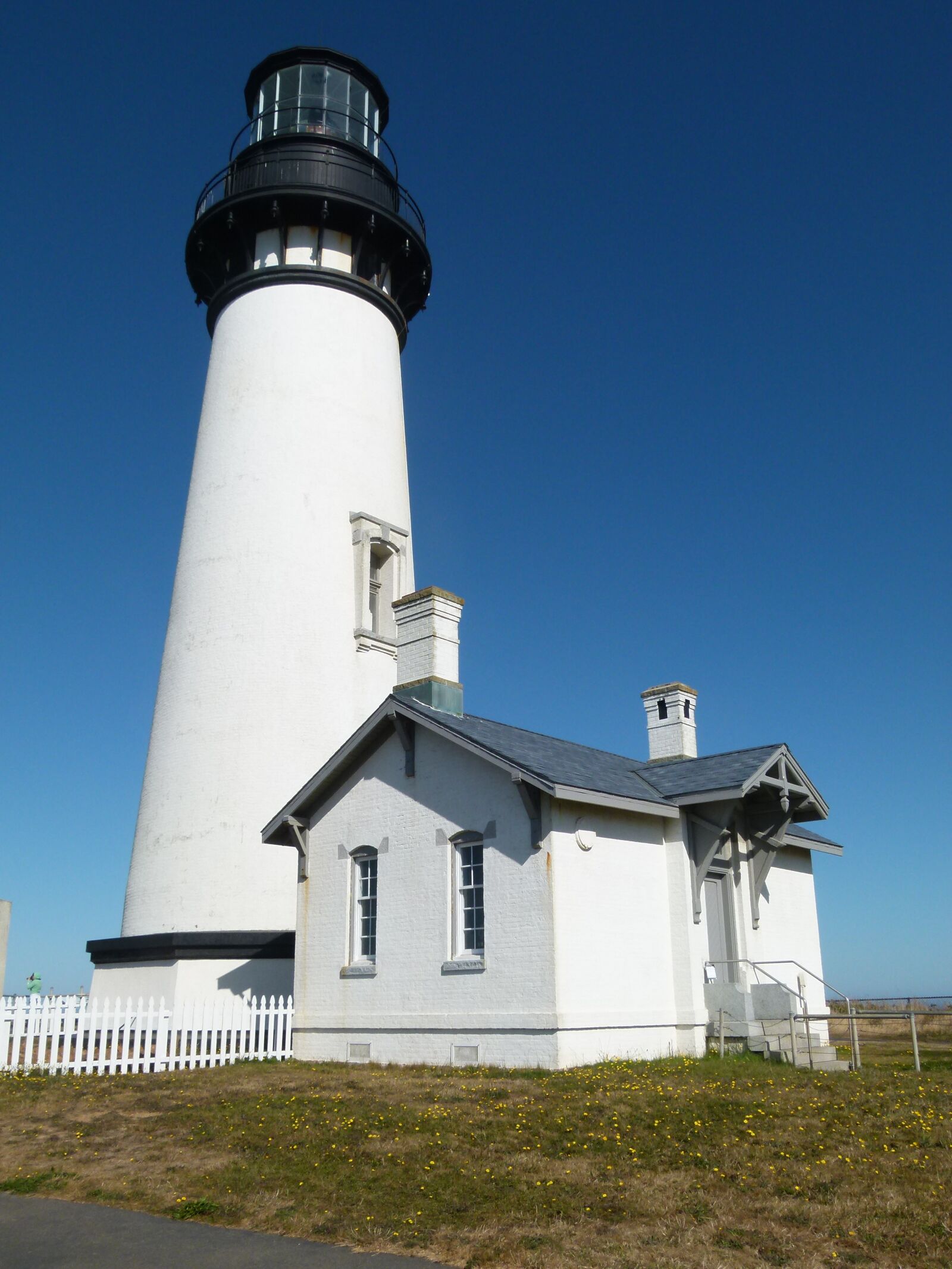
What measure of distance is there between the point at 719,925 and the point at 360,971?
5.88 metres

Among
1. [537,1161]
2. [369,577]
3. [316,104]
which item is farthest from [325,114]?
[537,1161]

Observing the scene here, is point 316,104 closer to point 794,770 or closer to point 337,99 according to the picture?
point 337,99

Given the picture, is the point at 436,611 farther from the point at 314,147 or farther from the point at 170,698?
the point at 314,147

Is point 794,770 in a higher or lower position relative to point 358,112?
lower

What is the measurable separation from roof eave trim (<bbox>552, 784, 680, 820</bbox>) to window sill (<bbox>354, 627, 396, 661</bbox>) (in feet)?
23.7

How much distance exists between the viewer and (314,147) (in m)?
24.2

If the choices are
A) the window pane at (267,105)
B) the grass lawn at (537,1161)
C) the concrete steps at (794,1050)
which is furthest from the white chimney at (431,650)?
the window pane at (267,105)

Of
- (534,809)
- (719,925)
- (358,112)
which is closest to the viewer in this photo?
(534,809)

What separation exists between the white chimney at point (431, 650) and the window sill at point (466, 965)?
13.0ft

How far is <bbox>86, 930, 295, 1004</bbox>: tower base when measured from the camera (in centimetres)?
1870

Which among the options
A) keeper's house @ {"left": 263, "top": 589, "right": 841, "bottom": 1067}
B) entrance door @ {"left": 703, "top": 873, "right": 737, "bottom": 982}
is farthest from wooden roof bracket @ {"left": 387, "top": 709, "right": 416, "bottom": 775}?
entrance door @ {"left": 703, "top": 873, "right": 737, "bottom": 982}

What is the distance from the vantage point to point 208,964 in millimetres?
18812

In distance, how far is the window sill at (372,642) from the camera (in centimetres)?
2162

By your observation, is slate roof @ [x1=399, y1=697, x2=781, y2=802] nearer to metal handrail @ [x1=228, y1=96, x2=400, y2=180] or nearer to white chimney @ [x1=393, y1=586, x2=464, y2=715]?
white chimney @ [x1=393, y1=586, x2=464, y2=715]
